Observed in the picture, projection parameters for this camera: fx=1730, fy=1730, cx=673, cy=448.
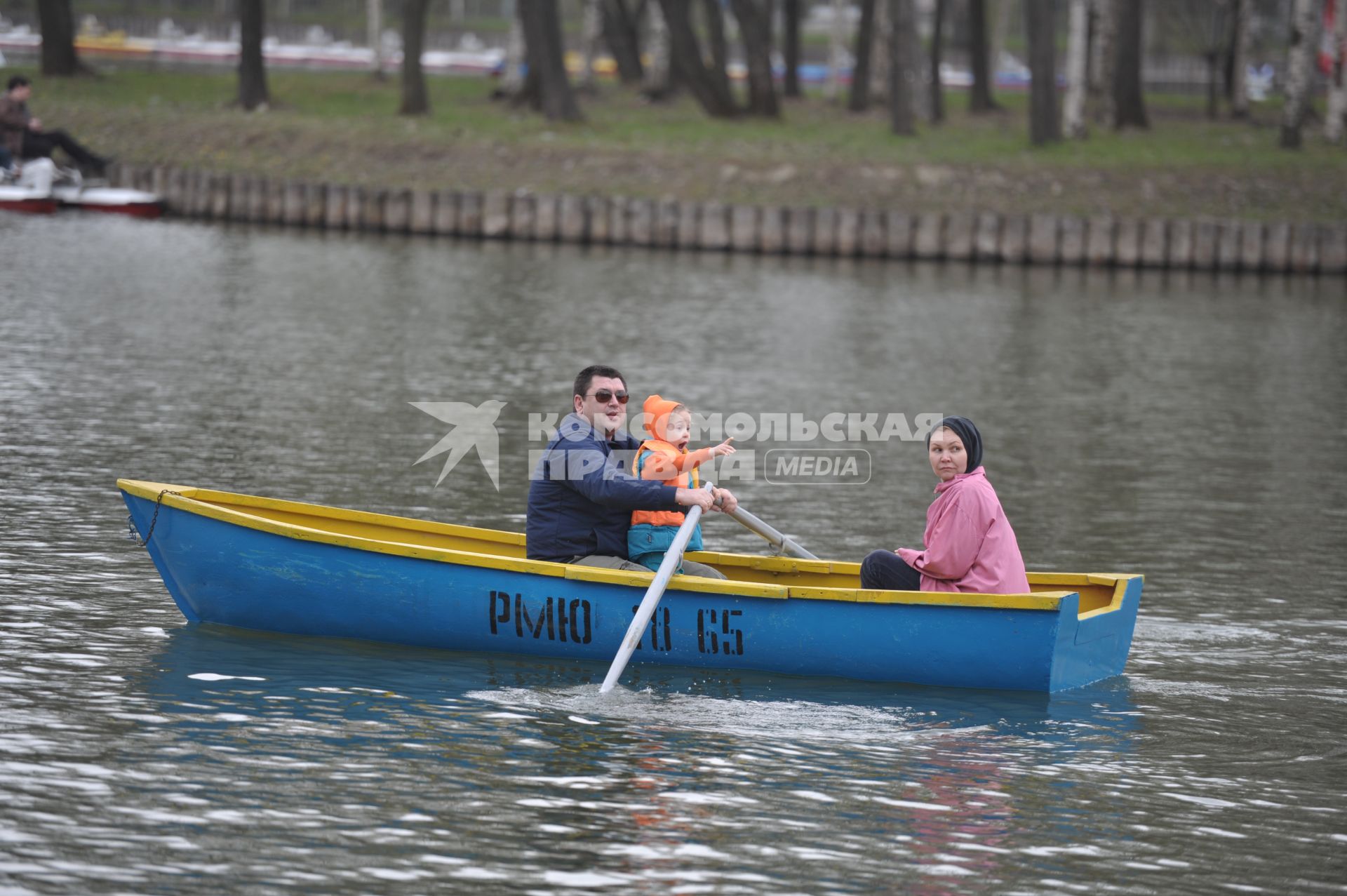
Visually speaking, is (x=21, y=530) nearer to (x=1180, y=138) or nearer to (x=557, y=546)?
(x=557, y=546)

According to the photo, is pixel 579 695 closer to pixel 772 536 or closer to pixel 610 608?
pixel 610 608

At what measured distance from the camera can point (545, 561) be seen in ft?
33.7

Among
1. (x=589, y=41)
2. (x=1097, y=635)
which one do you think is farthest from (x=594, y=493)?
(x=589, y=41)

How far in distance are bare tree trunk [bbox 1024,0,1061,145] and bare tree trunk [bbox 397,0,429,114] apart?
1395 cm

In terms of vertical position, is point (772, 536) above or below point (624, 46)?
below

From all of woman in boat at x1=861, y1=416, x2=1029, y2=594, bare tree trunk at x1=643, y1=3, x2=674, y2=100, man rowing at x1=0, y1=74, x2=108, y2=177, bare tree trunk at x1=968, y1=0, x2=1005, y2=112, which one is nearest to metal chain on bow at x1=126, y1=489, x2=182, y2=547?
woman in boat at x1=861, y1=416, x2=1029, y2=594

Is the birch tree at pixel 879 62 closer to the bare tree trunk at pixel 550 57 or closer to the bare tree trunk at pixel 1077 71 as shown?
the bare tree trunk at pixel 1077 71

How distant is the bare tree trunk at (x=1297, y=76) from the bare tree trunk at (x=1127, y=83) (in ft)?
11.7

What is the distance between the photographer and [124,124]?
3916cm

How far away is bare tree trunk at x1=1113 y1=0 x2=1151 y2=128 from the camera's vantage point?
131 ft

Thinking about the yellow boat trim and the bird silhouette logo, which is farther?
the bird silhouette logo

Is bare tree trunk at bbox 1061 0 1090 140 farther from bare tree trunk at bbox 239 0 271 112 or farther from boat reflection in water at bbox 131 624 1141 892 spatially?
boat reflection in water at bbox 131 624 1141 892

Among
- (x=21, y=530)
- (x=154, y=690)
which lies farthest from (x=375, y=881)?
(x=21, y=530)

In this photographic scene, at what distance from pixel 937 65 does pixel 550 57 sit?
10.5 metres
